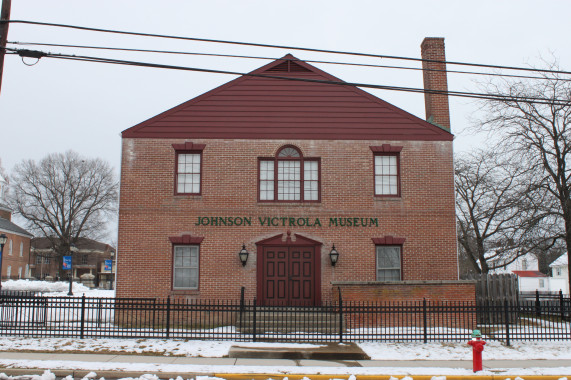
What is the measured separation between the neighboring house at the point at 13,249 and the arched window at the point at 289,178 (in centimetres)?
5419

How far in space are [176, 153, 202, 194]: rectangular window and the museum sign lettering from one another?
1.23 m

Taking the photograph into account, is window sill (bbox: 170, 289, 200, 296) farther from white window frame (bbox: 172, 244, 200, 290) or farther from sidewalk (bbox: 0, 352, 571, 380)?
sidewalk (bbox: 0, 352, 571, 380)

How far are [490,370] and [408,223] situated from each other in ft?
27.3

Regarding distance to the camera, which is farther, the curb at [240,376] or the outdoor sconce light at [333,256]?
the outdoor sconce light at [333,256]

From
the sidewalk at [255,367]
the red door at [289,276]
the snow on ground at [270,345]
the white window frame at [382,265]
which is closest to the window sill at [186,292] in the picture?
the red door at [289,276]

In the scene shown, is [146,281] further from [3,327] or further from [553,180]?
[553,180]

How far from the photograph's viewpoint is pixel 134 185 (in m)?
19.0

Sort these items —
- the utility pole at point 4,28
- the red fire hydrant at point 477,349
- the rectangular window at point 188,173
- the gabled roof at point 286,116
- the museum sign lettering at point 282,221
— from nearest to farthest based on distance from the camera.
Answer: the red fire hydrant at point 477,349
the utility pole at point 4,28
the museum sign lettering at point 282,221
the rectangular window at point 188,173
the gabled roof at point 286,116

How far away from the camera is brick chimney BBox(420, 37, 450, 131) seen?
66.5 ft

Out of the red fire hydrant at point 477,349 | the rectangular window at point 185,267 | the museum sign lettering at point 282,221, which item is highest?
the museum sign lettering at point 282,221

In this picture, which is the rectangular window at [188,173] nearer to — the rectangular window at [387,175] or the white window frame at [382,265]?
the rectangular window at [387,175]

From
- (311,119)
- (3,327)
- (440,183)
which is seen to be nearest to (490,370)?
(440,183)

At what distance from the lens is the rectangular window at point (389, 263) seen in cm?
1877

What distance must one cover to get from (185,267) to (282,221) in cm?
385
